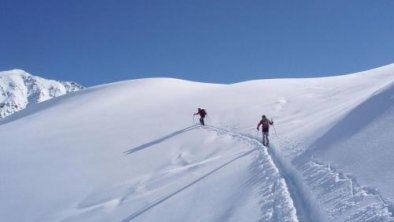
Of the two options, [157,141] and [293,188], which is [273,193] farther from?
[157,141]

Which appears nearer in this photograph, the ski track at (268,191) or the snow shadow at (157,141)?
the ski track at (268,191)

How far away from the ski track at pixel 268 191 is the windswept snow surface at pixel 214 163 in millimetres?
40

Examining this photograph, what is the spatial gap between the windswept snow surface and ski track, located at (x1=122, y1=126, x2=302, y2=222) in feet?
0.13

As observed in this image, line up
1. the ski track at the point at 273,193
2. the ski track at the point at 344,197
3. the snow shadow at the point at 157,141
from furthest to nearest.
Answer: the snow shadow at the point at 157,141 < the ski track at the point at 273,193 < the ski track at the point at 344,197

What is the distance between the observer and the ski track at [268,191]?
1214cm

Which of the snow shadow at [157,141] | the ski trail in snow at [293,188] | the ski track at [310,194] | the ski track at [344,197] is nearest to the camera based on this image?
the ski track at [344,197]

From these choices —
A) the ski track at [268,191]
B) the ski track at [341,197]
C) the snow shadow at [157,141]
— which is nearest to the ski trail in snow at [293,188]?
the ski track at [268,191]

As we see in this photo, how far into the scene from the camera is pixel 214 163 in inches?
761

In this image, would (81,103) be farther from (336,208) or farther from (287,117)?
(336,208)

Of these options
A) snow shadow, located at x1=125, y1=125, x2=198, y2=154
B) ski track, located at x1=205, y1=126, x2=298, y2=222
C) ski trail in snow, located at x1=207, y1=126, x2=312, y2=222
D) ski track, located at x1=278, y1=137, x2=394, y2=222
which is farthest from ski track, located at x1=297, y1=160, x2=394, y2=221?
snow shadow, located at x1=125, y1=125, x2=198, y2=154

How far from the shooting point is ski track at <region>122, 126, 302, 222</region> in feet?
39.8

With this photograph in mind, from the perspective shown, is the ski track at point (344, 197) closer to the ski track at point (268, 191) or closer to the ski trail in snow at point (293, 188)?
the ski trail in snow at point (293, 188)

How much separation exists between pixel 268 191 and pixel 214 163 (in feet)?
17.9

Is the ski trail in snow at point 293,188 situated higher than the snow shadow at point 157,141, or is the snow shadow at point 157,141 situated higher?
the snow shadow at point 157,141
